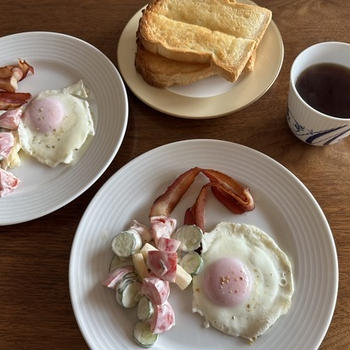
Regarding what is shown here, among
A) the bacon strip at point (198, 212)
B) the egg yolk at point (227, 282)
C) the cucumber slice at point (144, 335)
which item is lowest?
the cucumber slice at point (144, 335)

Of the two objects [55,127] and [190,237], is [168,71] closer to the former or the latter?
[55,127]

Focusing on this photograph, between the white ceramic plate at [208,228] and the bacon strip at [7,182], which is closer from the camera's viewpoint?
the white ceramic plate at [208,228]

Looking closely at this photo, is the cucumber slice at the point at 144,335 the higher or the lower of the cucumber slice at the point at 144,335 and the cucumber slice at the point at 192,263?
the lower

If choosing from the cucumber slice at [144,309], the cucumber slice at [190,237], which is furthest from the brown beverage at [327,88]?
the cucumber slice at [144,309]

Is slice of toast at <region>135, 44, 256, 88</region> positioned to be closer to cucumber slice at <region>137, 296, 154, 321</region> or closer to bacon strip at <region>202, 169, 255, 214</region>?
bacon strip at <region>202, 169, 255, 214</region>

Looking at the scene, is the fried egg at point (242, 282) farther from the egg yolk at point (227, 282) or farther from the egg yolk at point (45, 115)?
the egg yolk at point (45, 115)

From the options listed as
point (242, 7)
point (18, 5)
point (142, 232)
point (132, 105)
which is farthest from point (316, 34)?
point (18, 5)
